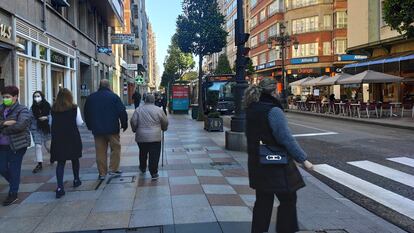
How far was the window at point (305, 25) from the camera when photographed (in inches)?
2205

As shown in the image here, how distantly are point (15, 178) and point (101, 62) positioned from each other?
2576 centimetres

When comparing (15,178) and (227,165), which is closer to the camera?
(15,178)

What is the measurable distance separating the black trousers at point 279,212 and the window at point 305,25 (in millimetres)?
54243

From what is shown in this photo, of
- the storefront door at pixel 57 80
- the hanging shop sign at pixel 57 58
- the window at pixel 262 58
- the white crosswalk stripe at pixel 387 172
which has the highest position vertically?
the window at pixel 262 58

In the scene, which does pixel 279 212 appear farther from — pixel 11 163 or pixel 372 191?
pixel 11 163

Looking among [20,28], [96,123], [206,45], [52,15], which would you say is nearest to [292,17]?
[206,45]

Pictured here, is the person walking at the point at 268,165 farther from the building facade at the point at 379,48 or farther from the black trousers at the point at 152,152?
the building facade at the point at 379,48

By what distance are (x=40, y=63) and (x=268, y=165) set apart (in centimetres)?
1338

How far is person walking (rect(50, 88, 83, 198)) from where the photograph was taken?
280 inches

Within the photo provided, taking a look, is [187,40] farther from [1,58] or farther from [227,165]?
[227,165]

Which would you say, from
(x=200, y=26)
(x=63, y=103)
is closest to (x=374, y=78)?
(x=200, y=26)

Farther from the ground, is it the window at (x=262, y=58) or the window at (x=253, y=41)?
the window at (x=253, y=41)

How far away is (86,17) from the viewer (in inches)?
1005

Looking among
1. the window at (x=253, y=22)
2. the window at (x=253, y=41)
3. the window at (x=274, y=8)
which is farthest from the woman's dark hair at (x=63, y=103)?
the window at (x=253, y=22)
